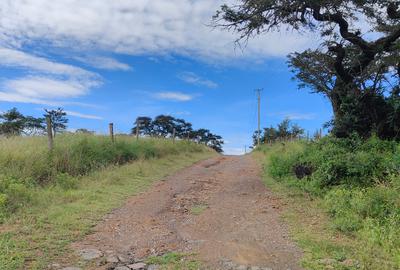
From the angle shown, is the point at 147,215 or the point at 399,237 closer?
the point at 399,237

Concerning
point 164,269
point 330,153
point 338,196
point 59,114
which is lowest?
point 164,269

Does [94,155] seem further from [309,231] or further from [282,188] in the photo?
[309,231]

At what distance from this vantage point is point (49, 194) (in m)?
9.66

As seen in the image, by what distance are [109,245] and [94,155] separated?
8.87 meters

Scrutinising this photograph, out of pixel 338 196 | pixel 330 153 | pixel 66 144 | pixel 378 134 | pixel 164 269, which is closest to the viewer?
pixel 164 269

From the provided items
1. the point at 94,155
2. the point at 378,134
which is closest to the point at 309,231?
the point at 378,134

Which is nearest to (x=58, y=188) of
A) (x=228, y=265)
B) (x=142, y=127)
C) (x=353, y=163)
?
(x=228, y=265)

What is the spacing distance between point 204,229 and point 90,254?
2232 millimetres

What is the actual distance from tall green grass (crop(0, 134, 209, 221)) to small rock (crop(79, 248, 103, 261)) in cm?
249

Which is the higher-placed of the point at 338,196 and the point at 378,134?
the point at 378,134

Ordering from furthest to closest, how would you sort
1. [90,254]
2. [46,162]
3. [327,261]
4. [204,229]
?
1. [46,162]
2. [204,229]
3. [90,254]
4. [327,261]

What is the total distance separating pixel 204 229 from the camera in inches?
288

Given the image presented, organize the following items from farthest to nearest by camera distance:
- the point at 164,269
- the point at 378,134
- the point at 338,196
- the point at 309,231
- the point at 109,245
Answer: the point at 378,134
the point at 338,196
the point at 309,231
the point at 109,245
the point at 164,269

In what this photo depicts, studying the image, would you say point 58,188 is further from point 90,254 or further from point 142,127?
point 142,127
